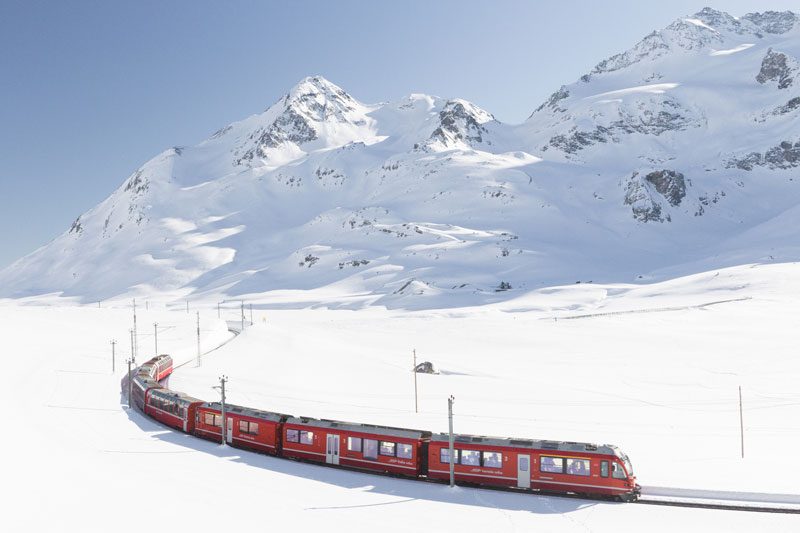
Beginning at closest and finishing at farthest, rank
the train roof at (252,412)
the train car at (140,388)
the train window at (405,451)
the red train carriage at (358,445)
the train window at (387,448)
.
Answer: the train window at (405,451) < the red train carriage at (358,445) < the train window at (387,448) < the train roof at (252,412) < the train car at (140,388)

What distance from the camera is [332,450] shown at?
29.0 meters

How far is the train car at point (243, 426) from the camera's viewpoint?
3102 centimetres

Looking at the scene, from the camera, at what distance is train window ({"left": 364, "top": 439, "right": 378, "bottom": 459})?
27781 mm

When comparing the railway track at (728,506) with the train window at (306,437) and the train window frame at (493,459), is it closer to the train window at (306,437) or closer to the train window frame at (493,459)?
the train window frame at (493,459)

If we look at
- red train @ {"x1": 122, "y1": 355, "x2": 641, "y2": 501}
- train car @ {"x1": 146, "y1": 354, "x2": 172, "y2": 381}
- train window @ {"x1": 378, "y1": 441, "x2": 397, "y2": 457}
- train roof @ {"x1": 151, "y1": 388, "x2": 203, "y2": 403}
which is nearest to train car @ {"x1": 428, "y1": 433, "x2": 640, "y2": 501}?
red train @ {"x1": 122, "y1": 355, "x2": 641, "y2": 501}

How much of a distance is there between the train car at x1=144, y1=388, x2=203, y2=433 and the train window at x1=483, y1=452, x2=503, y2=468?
62.7ft

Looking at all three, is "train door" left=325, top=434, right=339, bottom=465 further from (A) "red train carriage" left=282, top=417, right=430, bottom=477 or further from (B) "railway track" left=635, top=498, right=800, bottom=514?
(B) "railway track" left=635, top=498, right=800, bottom=514

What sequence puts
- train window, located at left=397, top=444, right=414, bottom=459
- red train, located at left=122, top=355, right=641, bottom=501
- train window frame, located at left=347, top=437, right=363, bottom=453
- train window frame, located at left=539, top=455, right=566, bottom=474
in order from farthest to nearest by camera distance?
train window frame, located at left=347, top=437, right=363, bottom=453 → train window, located at left=397, top=444, right=414, bottom=459 → train window frame, located at left=539, top=455, right=566, bottom=474 → red train, located at left=122, top=355, right=641, bottom=501

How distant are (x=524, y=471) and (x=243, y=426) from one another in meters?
16.0

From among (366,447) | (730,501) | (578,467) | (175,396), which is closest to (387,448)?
(366,447)

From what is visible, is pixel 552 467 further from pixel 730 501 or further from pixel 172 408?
pixel 172 408

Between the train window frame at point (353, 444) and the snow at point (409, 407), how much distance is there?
125cm

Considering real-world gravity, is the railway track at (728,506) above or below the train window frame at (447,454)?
below

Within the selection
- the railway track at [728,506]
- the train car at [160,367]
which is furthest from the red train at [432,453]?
the train car at [160,367]
